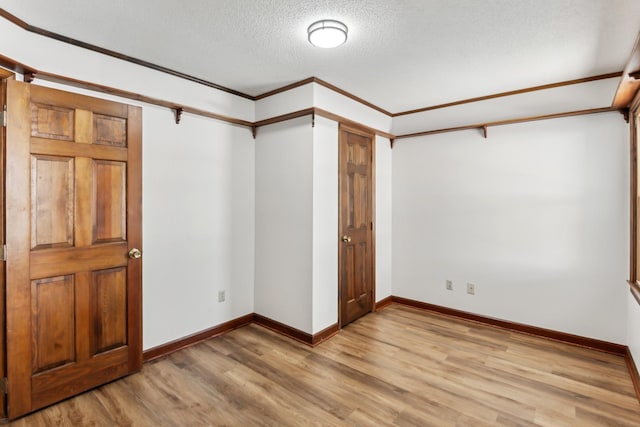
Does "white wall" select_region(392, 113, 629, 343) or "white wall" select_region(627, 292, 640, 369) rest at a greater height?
"white wall" select_region(392, 113, 629, 343)

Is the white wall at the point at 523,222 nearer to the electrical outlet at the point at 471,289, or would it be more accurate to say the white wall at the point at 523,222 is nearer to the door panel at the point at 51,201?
the electrical outlet at the point at 471,289

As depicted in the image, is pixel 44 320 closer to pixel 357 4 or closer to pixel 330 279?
pixel 330 279

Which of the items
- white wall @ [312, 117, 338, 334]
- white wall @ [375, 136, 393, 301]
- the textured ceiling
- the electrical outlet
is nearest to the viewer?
the textured ceiling

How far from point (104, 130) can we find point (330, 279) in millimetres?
2339

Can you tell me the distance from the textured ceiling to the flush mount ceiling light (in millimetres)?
47

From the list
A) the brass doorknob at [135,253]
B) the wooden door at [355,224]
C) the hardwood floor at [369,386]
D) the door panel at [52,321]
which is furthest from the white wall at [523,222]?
the door panel at [52,321]

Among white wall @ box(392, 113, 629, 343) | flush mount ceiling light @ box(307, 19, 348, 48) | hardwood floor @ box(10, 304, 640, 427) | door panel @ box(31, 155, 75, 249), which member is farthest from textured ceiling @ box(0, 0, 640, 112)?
hardwood floor @ box(10, 304, 640, 427)

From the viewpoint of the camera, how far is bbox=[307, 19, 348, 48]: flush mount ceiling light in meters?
2.07

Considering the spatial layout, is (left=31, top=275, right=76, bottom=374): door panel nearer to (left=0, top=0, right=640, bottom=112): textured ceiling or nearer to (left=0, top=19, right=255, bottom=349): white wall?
(left=0, top=19, right=255, bottom=349): white wall

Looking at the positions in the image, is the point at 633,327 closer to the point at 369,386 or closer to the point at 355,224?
the point at 369,386

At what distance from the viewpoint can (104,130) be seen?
7.68 feet

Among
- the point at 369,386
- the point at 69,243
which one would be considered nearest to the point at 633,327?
the point at 369,386

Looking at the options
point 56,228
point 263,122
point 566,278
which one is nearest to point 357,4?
point 263,122

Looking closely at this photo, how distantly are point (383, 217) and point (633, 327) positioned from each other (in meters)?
2.50
